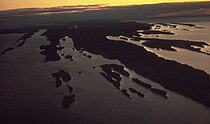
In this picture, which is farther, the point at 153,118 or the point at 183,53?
the point at 183,53

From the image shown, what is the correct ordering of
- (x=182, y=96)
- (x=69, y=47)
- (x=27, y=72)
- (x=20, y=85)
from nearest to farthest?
(x=182, y=96), (x=20, y=85), (x=27, y=72), (x=69, y=47)

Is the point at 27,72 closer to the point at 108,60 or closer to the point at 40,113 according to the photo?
A: the point at 108,60

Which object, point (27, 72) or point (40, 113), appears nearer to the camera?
point (40, 113)

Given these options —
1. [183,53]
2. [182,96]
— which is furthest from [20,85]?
[183,53]

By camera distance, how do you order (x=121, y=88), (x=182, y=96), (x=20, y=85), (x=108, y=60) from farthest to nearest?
(x=108, y=60) < (x=20, y=85) < (x=121, y=88) < (x=182, y=96)

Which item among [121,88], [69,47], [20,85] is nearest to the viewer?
[121,88]

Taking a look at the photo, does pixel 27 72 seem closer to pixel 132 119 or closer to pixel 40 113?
pixel 40 113

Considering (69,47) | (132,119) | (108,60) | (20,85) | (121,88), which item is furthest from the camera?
(69,47)

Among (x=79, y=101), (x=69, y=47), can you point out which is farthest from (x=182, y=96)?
(x=69, y=47)

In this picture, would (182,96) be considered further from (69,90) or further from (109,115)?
(69,90)
